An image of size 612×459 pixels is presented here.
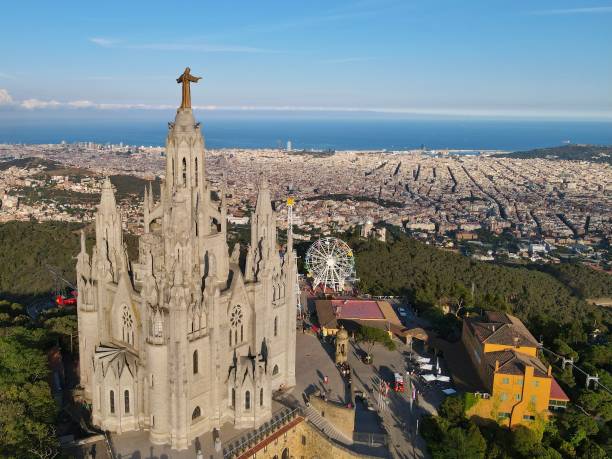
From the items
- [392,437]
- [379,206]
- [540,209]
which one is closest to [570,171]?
[540,209]

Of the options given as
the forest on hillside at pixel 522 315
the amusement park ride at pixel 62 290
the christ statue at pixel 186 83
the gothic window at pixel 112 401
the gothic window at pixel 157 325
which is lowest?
the forest on hillside at pixel 522 315

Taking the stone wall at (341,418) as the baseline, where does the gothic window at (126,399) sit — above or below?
above

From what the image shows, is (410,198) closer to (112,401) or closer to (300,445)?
(300,445)

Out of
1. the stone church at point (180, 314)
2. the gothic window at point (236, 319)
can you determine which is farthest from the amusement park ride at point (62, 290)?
the gothic window at point (236, 319)

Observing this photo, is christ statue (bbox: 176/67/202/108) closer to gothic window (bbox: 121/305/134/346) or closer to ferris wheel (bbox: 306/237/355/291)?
gothic window (bbox: 121/305/134/346)

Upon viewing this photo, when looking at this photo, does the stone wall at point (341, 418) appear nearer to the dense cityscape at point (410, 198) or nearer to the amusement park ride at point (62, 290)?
the dense cityscape at point (410, 198)

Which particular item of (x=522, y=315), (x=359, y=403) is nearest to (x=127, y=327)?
(x=359, y=403)
